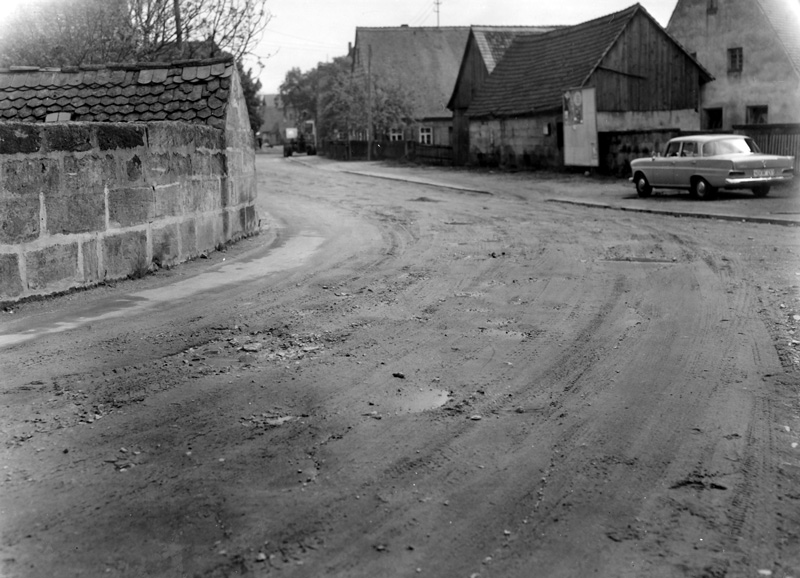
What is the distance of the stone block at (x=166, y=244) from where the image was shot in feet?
36.8

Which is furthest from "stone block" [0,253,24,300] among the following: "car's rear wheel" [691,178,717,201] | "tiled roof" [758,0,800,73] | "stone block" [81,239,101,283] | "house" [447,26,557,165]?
"house" [447,26,557,165]

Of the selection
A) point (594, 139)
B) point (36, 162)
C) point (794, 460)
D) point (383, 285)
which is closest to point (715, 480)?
point (794, 460)

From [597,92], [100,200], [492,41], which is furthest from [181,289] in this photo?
→ [492,41]

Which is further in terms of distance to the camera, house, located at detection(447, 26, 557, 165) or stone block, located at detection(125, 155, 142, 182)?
house, located at detection(447, 26, 557, 165)

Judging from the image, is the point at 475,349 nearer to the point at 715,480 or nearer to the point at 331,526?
the point at 715,480

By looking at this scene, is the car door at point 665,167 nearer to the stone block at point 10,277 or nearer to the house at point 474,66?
the stone block at point 10,277

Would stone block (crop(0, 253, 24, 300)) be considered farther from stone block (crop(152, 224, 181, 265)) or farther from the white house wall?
the white house wall

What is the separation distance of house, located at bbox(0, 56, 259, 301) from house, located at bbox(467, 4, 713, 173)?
2286 centimetres

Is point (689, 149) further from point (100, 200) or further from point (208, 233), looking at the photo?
point (100, 200)

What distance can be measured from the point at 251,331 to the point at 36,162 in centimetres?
327

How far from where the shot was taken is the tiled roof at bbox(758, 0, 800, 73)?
41.6 m

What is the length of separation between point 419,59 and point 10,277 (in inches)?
2704

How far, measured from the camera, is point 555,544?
12.1 ft

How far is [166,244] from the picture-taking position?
11469 mm
